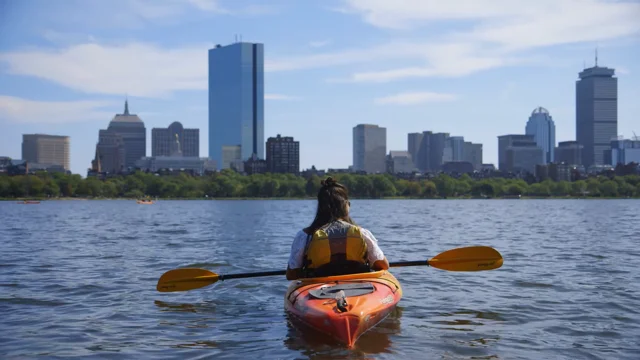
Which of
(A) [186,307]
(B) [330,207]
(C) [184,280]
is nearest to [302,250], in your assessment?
(B) [330,207]

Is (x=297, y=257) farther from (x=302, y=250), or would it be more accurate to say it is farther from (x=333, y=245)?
(x=333, y=245)

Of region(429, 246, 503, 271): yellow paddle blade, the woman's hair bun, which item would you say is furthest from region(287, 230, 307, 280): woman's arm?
region(429, 246, 503, 271): yellow paddle blade

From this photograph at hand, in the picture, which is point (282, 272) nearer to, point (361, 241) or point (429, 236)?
point (361, 241)

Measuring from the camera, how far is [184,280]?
12406 millimetres

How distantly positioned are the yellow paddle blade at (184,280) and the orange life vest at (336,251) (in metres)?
2.52

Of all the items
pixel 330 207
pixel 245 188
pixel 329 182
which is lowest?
pixel 245 188

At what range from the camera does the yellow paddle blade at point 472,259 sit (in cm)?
1293

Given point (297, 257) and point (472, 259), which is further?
point (472, 259)

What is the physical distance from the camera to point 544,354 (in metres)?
9.04

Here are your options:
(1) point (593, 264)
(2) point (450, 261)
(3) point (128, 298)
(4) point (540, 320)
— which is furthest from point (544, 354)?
(1) point (593, 264)

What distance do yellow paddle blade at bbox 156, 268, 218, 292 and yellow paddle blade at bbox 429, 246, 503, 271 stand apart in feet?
13.7

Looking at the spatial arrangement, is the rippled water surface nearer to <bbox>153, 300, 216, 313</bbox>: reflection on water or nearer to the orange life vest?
<bbox>153, 300, 216, 313</bbox>: reflection on water

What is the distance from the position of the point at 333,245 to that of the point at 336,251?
0.43ft

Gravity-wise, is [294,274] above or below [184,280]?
above
